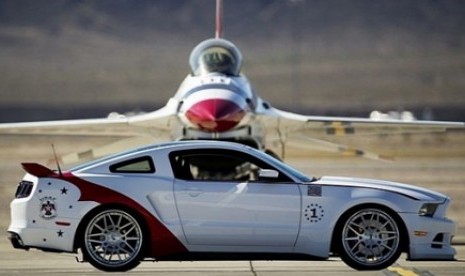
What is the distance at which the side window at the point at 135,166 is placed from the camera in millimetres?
11984

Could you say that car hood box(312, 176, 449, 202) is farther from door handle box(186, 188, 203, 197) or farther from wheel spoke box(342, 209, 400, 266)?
door handle box(186, 188, 203, 197)

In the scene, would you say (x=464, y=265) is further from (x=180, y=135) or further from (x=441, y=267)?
(x=180, y=135)

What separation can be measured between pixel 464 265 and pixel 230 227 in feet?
8.84

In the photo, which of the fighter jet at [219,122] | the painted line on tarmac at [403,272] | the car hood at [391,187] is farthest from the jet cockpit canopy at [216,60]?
the car hood at [391,187]

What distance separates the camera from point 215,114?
74.1 feet

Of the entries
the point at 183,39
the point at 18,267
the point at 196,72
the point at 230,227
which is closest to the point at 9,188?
the point at 196,72

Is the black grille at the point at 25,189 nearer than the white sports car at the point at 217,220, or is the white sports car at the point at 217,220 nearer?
the white sports car at the point at 217,220

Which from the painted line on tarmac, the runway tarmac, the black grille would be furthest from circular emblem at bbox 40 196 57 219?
the painted line on tarmac

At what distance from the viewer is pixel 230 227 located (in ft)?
38.7

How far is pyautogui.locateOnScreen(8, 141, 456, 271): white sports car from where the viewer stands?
1173 centimetres

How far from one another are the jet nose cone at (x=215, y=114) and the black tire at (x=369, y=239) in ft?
35.5

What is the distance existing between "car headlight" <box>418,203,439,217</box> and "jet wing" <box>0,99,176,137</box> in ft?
41.9

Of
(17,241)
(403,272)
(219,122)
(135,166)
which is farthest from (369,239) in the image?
(219,122)

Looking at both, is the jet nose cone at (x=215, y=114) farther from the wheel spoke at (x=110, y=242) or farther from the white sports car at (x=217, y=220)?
the wheel spoke at (x=110, y=242)
